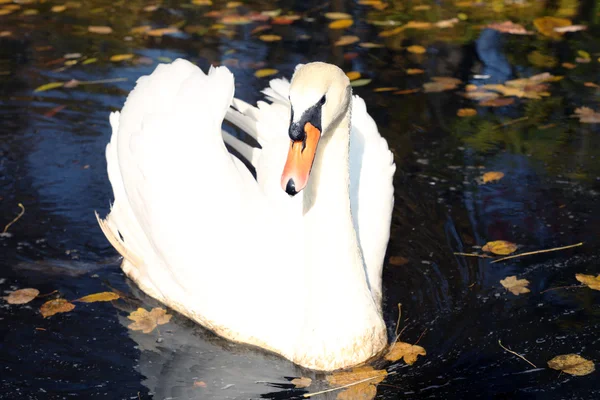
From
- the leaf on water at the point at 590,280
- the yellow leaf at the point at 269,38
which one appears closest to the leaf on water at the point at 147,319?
the leaf on water at the point at 590,280

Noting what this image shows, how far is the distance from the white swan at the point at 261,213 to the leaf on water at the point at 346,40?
3644 millimetres

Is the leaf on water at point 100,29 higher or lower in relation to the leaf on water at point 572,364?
higher

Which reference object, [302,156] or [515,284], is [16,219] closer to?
[302,156]

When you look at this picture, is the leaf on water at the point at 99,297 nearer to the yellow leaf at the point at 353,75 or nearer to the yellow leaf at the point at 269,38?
the yellow leaf at the point at 353,75

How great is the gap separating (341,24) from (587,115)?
10.8 feet

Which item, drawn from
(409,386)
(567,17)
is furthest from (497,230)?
(567,17)

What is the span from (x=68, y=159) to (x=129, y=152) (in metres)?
1.95

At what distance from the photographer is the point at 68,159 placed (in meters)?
6.98

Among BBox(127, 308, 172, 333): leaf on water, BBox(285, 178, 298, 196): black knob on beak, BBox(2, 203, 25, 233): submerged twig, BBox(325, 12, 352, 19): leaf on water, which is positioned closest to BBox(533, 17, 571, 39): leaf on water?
BBox(325, 12, 352, 19): leaf on water

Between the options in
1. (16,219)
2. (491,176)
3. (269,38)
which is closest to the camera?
(16,219)

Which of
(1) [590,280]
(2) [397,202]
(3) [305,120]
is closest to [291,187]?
(3) [305,120]

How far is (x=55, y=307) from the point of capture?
513cm

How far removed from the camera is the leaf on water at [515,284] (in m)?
5.04

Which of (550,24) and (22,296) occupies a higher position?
(550,24)
